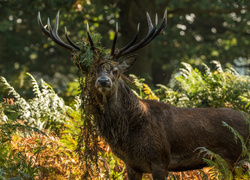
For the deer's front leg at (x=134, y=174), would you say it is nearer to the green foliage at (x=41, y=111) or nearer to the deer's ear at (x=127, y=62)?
the deer's ear at (x=127, y=62)

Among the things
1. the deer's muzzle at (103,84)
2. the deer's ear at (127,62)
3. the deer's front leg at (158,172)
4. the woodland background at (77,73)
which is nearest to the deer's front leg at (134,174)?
the deer's front leg at (158,172)

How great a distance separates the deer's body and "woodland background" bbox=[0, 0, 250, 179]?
1.11 ft

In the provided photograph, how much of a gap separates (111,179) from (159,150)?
1.22 m

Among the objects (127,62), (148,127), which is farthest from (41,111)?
(148,127)

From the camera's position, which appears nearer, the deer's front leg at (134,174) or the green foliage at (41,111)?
the deer's front leg at (134,174)

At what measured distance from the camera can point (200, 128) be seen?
587 cm

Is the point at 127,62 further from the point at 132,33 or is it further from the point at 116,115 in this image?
the point at 132,33

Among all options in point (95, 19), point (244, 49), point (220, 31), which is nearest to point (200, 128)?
point (95, 19)

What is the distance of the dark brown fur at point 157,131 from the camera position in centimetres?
546

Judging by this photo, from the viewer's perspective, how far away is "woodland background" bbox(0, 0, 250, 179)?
625 cm

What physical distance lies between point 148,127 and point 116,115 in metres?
0.45

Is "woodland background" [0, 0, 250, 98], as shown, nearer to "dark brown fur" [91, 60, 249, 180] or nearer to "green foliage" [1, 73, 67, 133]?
"green foliage" [1, 73, 67, 133]

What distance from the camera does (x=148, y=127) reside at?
18.3ft

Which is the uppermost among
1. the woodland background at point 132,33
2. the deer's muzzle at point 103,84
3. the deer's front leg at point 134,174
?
the woodland background at point 132,33
